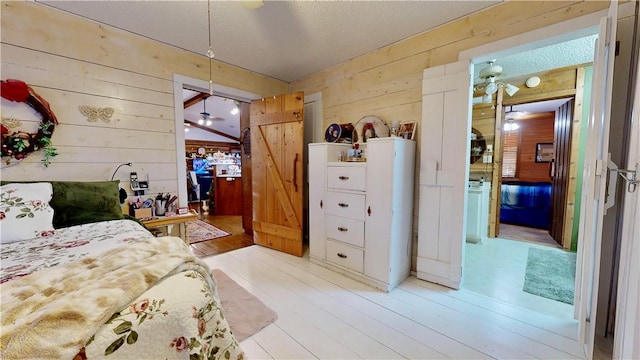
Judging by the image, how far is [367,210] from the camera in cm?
232

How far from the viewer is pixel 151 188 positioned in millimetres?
2551

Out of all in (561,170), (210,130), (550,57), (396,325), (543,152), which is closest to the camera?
(396,325)

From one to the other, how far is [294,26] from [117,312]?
243 cm

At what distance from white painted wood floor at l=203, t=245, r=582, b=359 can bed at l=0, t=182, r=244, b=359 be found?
2.42ft

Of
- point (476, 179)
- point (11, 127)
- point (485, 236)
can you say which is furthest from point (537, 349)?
point (11, 127)

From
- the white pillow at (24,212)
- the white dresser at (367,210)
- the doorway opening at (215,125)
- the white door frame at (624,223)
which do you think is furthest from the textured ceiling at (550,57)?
the white pillow at (24,212)

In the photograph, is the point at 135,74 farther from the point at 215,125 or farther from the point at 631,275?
the point at 215,125

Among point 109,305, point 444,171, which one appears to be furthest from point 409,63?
point 109,305

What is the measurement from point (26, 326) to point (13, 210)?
144 centimetres

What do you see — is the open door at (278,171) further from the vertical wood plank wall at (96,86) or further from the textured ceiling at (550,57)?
the textured ceiling at (550,57)

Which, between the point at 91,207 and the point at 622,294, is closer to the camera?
the point at 622,294

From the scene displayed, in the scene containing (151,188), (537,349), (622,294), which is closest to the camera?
(622,294)

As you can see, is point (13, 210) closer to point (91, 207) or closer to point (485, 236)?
point (91, 207)

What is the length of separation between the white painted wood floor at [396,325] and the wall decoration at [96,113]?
201 cm
